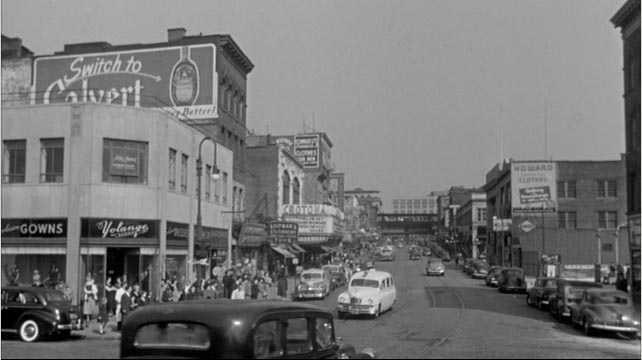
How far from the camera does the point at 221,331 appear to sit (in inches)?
254

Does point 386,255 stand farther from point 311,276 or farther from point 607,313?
Answer: point 607,313

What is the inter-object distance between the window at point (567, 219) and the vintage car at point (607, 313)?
52921 millimetres

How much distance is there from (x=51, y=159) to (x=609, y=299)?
75.6ft

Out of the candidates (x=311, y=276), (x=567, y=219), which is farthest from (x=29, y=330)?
(x=567, y=219)

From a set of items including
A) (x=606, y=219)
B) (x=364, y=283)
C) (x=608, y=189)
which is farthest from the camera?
(x=608, y=189)

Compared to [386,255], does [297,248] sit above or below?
above

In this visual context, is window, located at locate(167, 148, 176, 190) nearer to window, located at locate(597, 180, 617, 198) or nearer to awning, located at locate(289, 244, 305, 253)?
awning, located at locate(289, 244, 305, 253)

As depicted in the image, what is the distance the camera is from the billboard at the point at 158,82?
4866cm

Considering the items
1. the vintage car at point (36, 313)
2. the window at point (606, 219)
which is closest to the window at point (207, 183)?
the vintage car at point (36, 313)

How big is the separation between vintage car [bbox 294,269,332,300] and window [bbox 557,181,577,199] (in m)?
43.5

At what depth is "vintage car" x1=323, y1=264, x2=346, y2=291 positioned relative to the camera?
4717 centimetres

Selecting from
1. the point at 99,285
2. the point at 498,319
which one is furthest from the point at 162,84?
the point at 498,319

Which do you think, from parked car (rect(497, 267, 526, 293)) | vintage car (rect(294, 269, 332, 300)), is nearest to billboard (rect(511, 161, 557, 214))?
parked car (rect(497, 267, 526, 293))

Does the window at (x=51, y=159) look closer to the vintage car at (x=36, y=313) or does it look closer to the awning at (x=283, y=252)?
the vintage car at (x=36, y=313)
